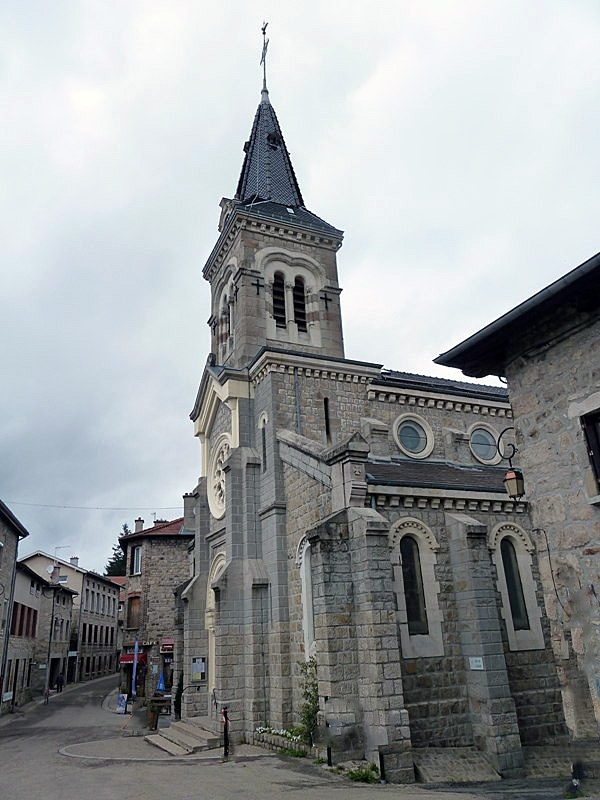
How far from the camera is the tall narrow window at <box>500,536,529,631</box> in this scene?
1525 centimetres

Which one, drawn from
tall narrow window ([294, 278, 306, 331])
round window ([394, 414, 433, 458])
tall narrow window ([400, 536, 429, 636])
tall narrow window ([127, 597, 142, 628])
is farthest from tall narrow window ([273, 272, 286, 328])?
tall narrow window ([127, 597, 142, 628])

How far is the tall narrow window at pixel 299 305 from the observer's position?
22.6 meters

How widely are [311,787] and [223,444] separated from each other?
469 inches

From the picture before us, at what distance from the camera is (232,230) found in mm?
23312

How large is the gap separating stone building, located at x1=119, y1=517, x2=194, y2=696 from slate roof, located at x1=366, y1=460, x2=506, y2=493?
1741 centimetres

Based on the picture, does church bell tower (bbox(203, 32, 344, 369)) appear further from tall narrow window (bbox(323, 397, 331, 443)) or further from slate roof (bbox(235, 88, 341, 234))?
tall narrow window (bbox(323, 397, 331, 443))

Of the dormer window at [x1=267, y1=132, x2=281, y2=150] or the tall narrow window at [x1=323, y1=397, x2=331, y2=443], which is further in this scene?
the dormer window at [x1=267, y1=132, x2=281, y2=150]

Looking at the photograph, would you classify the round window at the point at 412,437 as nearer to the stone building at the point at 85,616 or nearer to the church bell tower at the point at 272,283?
the church bell tower at the point at 272,283

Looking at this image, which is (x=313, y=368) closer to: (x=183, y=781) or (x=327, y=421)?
(x=327, y=421)

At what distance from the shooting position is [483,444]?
70.7 ft

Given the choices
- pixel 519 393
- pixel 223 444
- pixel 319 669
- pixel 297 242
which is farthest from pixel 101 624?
pixel 519 393

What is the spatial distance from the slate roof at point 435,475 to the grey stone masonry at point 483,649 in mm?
1077

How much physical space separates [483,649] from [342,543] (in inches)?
158

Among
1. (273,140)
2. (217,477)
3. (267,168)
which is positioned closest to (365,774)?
(217,477)
